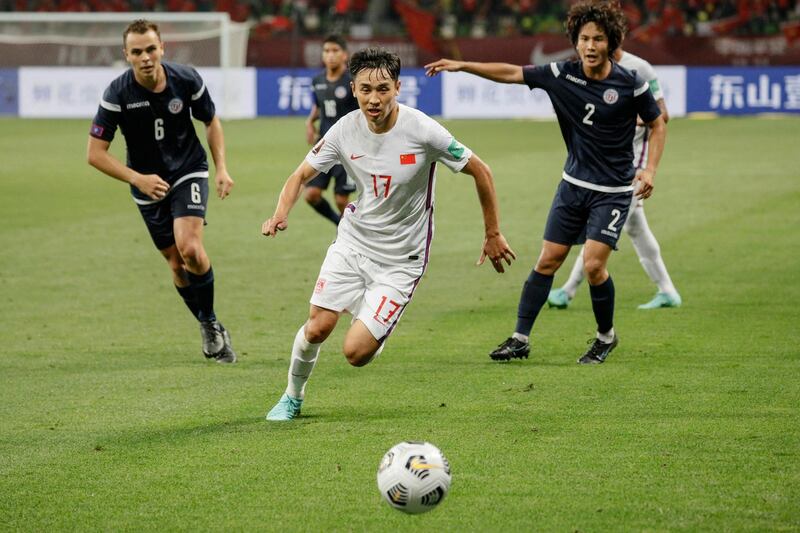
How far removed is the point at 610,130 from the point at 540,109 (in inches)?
944

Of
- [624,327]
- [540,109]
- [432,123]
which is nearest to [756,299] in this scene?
[624,327]

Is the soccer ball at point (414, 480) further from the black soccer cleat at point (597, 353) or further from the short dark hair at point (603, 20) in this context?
the short dark hair at point (603, 20)

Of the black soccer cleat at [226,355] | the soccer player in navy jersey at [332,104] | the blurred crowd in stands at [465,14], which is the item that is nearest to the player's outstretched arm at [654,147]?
the black soccer cleat at [226,355]

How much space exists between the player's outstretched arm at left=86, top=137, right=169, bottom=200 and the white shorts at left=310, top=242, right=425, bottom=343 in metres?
1.70

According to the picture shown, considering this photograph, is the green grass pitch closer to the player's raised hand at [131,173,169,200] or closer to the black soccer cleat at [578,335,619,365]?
the black soccer cleat at [578,335,619,365]

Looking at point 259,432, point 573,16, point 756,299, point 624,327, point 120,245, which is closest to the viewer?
point 259,432

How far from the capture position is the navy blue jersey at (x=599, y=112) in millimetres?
7988

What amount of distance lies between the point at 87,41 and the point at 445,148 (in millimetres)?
27459

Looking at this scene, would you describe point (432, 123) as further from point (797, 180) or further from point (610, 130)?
point (797, 180)

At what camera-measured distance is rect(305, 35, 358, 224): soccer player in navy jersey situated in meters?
13.4

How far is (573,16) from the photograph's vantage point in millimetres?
7969

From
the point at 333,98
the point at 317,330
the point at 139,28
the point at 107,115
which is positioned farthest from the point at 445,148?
the point at 333,98

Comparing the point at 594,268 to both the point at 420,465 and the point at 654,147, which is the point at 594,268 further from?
the point at 420,465

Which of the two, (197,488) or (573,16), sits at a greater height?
(573,16)
